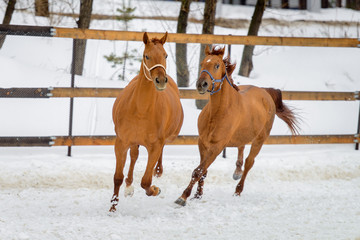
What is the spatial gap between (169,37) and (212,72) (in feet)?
5.39

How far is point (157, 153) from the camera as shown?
4.86 m

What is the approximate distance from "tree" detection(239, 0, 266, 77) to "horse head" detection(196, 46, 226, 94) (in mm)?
5168

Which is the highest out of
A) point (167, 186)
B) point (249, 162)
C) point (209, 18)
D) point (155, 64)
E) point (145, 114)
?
point (209, 18)

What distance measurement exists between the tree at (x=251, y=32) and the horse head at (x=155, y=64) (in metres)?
5.86

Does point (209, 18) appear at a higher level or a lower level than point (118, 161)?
higher

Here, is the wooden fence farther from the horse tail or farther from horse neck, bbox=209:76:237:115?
horse neck, bbox=209:76:237:115

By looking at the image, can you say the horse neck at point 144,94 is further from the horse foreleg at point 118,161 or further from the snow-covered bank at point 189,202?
the snow-covered bank at point 189,202

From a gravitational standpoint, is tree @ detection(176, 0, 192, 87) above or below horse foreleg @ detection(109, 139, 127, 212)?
above

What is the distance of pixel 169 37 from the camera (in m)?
6.41

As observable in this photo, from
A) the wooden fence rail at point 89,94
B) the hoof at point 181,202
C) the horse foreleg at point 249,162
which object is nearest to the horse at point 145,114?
the hoof at point 181,202

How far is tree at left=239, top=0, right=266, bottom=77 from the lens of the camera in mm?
9973

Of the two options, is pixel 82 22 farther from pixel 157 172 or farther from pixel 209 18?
pixel 157 172

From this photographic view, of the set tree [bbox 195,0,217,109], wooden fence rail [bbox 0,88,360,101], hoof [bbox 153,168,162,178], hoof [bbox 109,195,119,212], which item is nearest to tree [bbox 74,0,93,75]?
tree [bbox 195,0,217,109]

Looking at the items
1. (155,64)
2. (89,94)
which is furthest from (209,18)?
(155,64)
